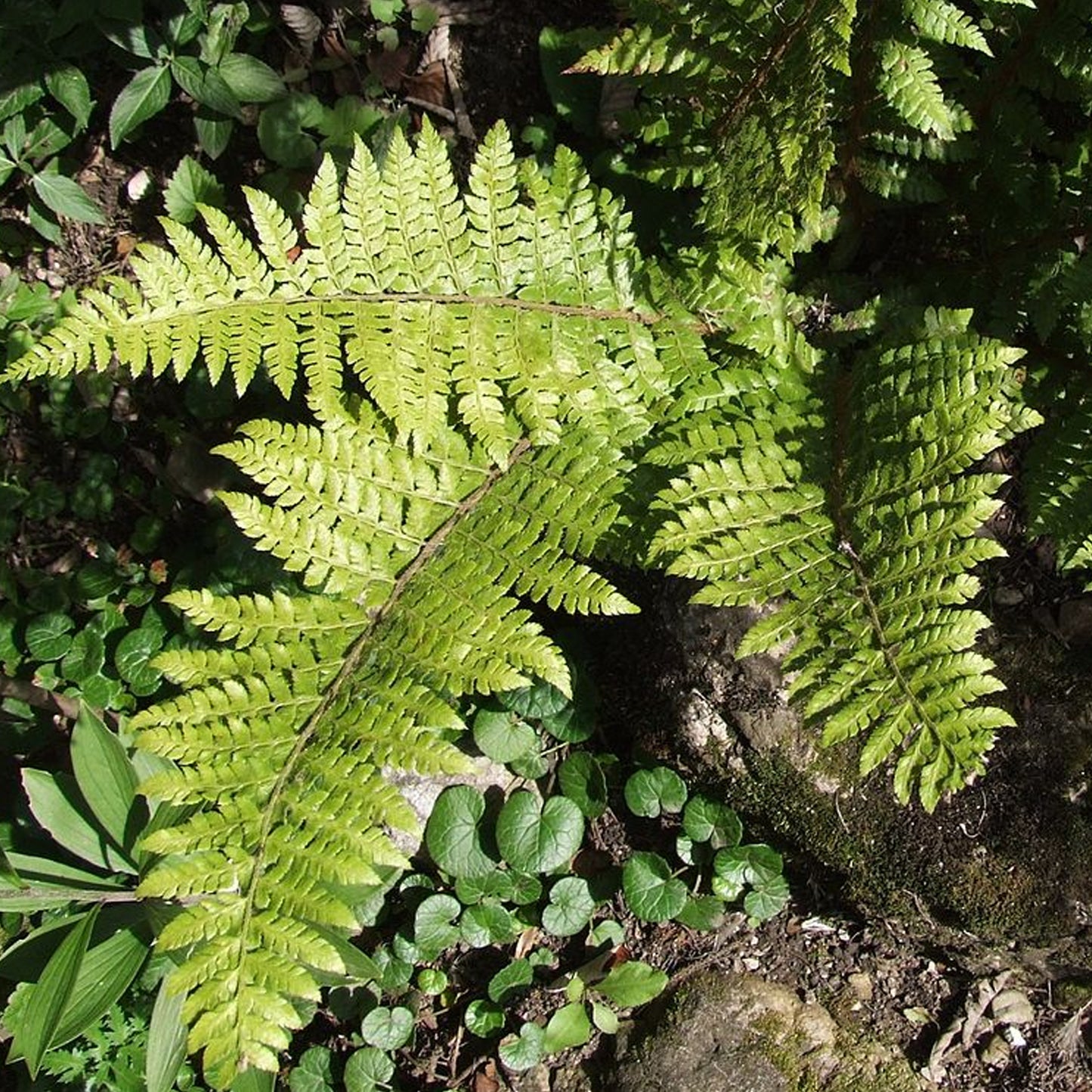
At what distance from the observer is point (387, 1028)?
360 cm

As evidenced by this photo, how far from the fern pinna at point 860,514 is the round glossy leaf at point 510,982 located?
4.29ft

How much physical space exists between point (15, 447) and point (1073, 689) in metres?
3.73

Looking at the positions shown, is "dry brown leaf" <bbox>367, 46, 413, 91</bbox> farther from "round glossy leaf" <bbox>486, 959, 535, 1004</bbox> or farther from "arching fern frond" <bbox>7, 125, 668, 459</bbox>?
"round glossy leaf" <bbox>486, 959, 535, 1004</bbox>

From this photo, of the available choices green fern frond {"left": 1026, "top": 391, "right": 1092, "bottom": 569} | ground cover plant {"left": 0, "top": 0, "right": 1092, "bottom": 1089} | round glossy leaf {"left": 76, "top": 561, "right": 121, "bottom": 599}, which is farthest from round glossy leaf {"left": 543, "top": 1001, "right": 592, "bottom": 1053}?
round glossy leaf {"left": 76, "top": 561, "right": 121, "bottom": 599}

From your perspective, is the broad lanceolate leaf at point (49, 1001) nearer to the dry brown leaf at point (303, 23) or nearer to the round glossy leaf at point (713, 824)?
the round glossy leaf at point (713, 824)

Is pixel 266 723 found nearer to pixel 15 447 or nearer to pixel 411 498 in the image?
pixel 411 498

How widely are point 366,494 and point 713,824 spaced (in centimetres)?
158

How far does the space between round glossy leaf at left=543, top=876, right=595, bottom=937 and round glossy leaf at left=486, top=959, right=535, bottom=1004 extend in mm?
148

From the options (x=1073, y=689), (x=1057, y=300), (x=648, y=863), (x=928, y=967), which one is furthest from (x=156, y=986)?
(x=1057, y=300)

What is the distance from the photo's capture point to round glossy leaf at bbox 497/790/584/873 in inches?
140

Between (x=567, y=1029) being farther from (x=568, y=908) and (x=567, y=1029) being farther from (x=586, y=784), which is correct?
(x=586, y=784)

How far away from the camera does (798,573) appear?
→ 2586 mm

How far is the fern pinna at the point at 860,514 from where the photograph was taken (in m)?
2.32

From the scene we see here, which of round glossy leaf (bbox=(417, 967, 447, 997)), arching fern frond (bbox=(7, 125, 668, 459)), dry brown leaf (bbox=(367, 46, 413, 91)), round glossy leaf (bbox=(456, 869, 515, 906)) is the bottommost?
round glossy leaf (bbox=(417, 967, 447, 997))
